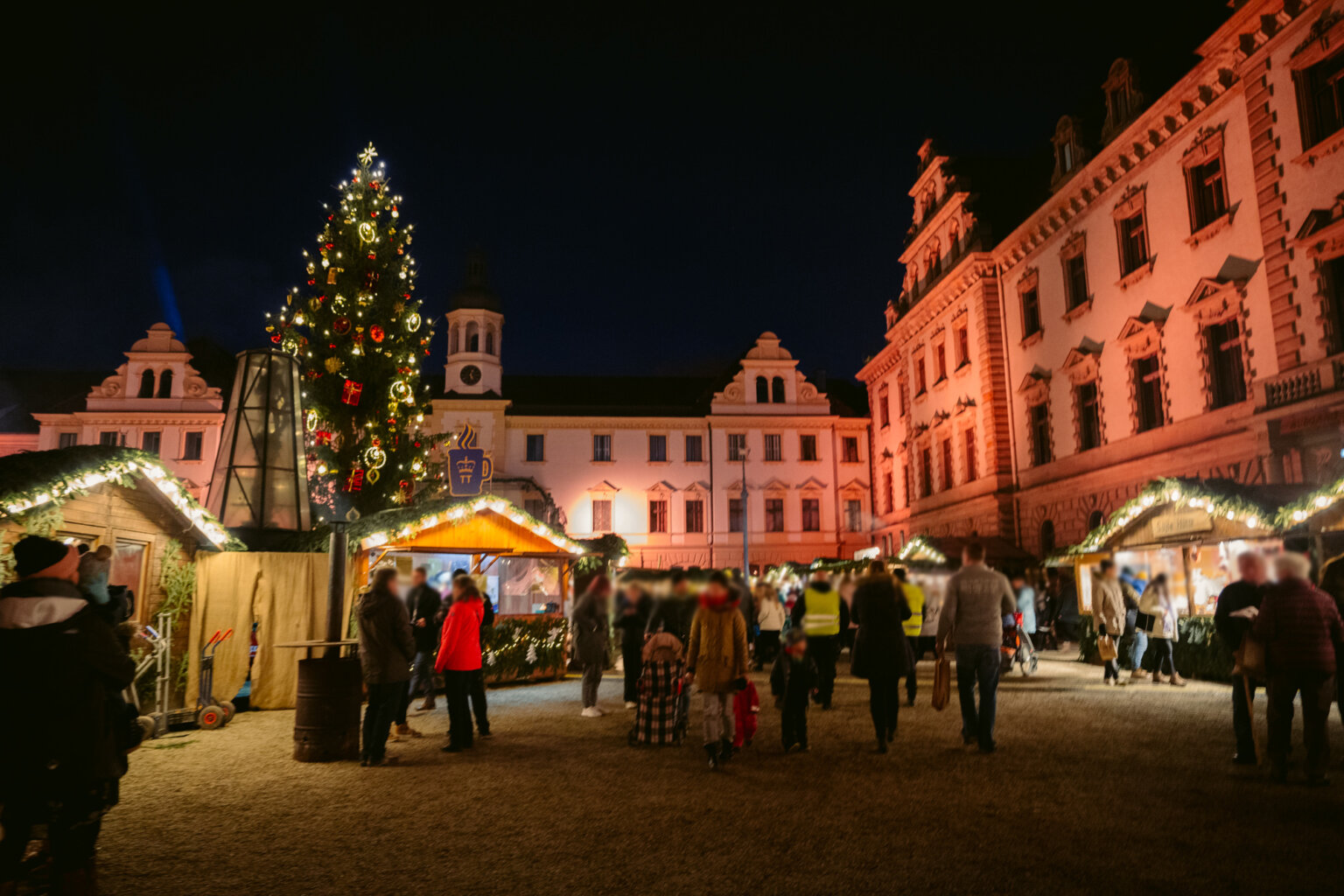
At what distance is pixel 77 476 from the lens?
937 cm

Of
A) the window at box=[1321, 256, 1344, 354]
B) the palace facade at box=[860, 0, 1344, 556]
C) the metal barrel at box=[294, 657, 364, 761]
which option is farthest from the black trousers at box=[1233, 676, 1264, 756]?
the window at box=[1321, 256, 1344, 354]

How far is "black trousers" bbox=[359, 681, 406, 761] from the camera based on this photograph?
8711mm

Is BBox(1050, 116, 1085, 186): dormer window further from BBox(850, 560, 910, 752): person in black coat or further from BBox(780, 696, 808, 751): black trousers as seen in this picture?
BBox(780, 696, 808, 751): black trousers

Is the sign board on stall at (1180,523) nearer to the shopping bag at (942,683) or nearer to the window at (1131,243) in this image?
the shopping bag at (942,683)

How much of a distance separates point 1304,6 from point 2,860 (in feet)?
74.5

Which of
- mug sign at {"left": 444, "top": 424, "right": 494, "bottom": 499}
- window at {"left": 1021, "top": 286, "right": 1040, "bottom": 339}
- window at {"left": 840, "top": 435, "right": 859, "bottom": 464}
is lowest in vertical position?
mug sign at {"left": 444, "top": 424, "right": 494, "bottom": 499}

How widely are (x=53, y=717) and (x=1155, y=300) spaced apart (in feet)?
79.7

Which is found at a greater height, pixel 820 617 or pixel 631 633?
pixel 820 617

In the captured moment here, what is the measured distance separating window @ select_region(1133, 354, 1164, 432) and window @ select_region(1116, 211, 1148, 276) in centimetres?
249

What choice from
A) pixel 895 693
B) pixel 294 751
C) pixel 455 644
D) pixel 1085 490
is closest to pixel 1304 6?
pixel 1085 490

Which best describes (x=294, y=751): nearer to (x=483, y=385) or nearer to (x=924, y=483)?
(x=924, y=483)

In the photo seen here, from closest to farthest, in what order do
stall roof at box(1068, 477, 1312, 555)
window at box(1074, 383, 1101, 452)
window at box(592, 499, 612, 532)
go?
stall roof at box(1068, 477, 1312, 555), window at box(1074, 383, 1101, 452), window at box(592, 499, 612, 532)

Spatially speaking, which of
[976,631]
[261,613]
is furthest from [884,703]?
[261,613]

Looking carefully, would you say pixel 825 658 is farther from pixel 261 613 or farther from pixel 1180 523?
pixel 1180 523
